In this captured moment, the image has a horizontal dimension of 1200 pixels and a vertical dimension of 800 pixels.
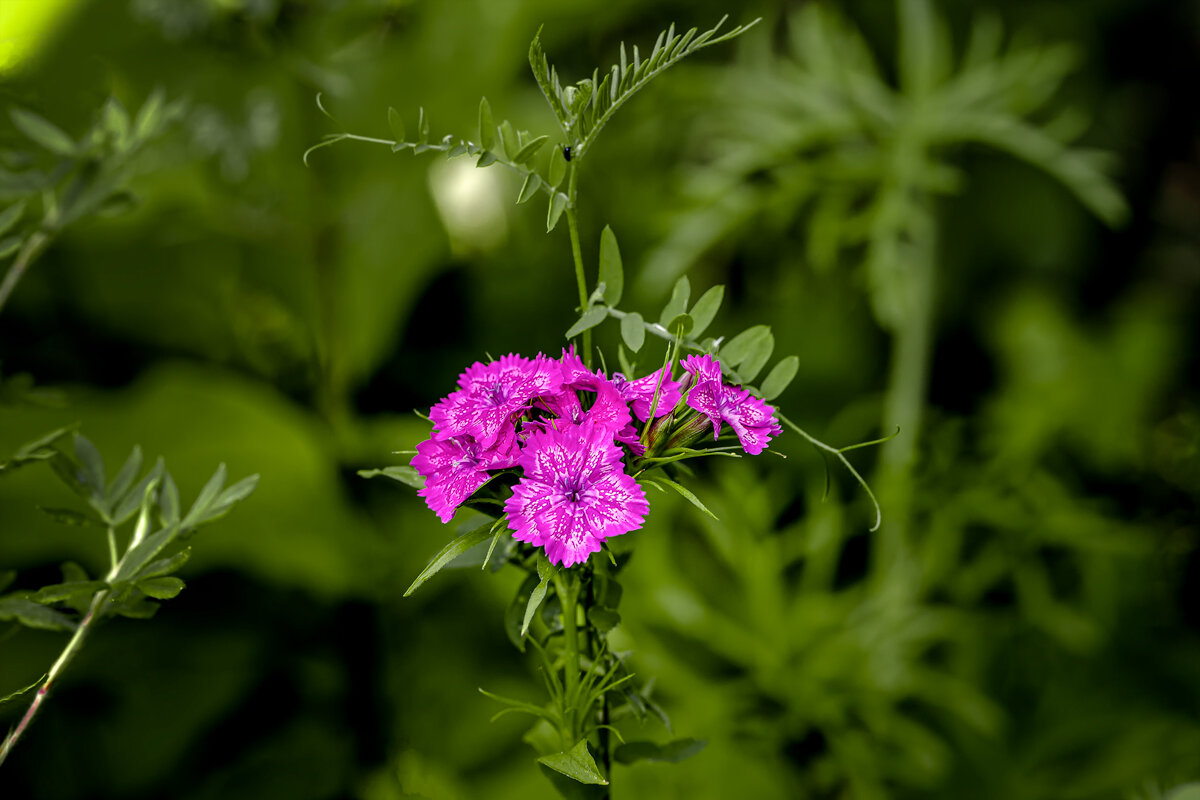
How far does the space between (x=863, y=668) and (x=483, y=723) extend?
1.06 feet

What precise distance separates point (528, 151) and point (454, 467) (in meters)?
0.09

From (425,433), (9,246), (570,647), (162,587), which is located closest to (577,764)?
(570,647)

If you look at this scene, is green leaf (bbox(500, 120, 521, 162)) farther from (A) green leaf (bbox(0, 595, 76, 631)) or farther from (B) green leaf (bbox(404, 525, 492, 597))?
(A) green leaf (bbox(0, 595, 76, 631))

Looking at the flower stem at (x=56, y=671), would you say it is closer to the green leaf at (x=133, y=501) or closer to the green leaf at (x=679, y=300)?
the green leaf at (x=133, y=501)

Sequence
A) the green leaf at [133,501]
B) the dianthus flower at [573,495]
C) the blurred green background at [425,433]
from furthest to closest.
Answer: the blurred green background at [425,433], the green leaf at [133,501], the dianthus flower at [573,495]

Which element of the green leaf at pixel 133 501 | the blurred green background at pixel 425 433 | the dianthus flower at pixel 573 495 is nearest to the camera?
the dianthus flower at pixel 573 495

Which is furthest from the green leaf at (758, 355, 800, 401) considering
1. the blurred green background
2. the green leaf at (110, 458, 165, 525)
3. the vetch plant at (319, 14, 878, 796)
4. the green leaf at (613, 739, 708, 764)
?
the blurred green background

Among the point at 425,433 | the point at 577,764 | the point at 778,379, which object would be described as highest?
the point at 425,433

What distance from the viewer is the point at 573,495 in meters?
0.21

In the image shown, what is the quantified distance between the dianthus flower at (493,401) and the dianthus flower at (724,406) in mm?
38

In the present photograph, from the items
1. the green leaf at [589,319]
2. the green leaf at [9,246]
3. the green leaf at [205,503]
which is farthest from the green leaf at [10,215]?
the green leaf at [589,319]

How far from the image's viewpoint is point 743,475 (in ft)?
2.46

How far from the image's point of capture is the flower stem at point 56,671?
25cm

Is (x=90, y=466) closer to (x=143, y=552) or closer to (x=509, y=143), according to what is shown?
(x=143, y=552)
